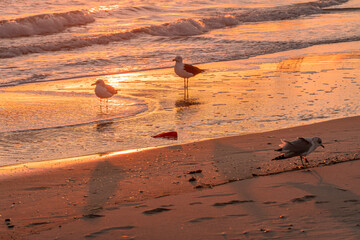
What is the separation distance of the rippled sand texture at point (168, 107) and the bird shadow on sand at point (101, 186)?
1.14 m

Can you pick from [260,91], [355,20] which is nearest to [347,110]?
[260,91]

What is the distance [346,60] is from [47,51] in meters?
11.3

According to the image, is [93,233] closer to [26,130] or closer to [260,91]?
[26,130]

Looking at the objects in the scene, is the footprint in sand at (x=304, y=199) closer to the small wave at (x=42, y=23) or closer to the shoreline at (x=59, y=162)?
the shoreline at (x=59, y=162)

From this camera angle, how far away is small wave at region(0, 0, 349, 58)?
21.2 meters

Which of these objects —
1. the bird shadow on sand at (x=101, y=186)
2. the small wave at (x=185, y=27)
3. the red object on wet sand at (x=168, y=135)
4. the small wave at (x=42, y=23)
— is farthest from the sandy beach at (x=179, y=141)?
the small wave at (x=42, y=23)

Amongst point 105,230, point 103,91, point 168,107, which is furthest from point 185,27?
point 105,230

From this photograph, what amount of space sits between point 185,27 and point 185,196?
23.0m

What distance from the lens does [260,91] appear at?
→ 12.6 metres

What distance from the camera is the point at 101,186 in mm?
6227

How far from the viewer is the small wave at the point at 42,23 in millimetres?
25377

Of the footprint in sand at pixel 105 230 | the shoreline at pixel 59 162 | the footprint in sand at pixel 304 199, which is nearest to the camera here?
the footprint in sand at pixel 105 230

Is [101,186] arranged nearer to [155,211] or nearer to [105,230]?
[155,211]

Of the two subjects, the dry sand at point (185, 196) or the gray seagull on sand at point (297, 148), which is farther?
the gray seagull on sand at point (297, 148)
